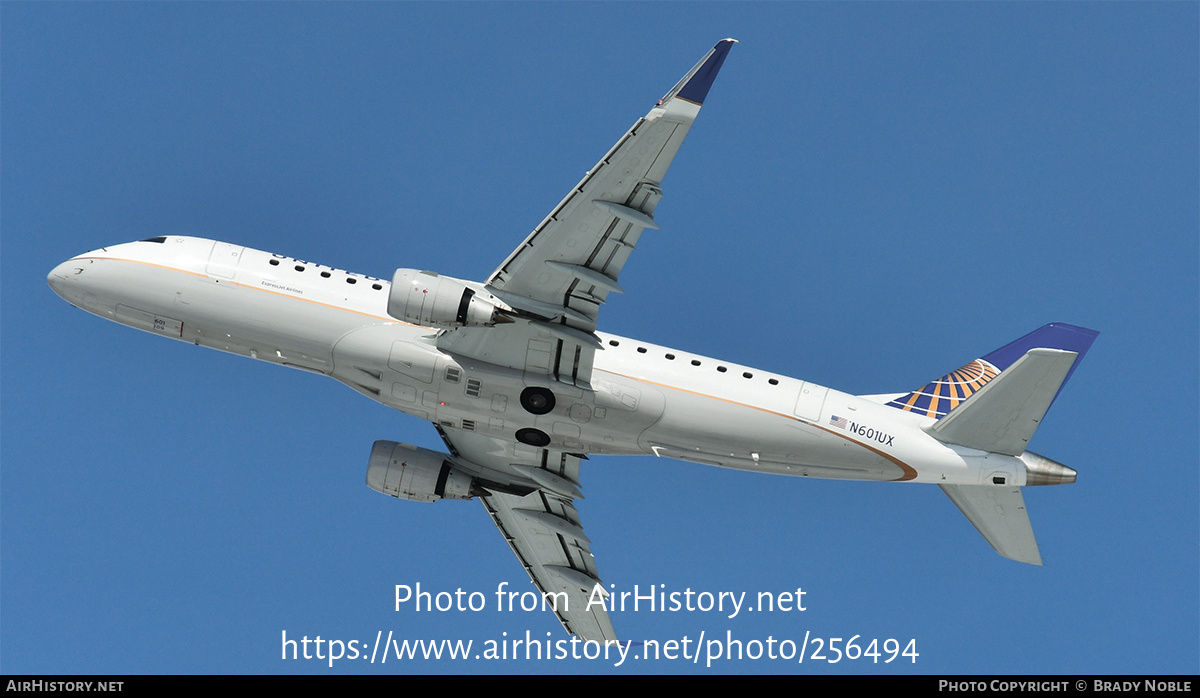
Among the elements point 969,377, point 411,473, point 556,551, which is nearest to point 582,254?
point 411,473

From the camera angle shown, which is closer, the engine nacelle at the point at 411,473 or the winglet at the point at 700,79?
the winglet at the point at 700,79

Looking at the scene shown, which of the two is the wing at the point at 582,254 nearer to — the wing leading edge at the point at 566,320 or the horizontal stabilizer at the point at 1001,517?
the wing leading edge at the point at 566,320

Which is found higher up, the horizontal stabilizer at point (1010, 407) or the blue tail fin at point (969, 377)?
the blue tail fin at point (969, 377)

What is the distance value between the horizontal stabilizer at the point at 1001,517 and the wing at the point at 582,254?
12.1m

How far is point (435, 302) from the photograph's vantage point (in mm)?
31938

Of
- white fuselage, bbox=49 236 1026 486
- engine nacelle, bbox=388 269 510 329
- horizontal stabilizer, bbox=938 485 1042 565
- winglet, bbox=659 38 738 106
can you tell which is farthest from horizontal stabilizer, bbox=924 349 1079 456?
engine nacelle, bbox=388 269 510 329

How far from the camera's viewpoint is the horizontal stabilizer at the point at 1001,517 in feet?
114

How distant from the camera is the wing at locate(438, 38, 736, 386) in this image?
28.2m

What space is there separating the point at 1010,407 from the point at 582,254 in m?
13.0

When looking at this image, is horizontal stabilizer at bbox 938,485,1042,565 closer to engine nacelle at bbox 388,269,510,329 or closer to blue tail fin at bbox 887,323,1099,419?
blue tail fin at bbox 887,323,1099,419

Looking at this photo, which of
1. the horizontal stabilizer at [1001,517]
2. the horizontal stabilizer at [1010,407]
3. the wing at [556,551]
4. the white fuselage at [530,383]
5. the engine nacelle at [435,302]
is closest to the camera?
the engine nacelle at [435,302]

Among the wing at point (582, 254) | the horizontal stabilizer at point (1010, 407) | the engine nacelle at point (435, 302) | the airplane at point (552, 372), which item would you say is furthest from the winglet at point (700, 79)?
the horizontal stabilizer at point (1010, 407)

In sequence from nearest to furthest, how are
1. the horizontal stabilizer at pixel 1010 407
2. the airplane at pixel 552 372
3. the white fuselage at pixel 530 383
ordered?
the horizontal stabilizer at pixel 1010 407 → the airplane at pixel 552 372 → the white fuselage at pixel 530 383
